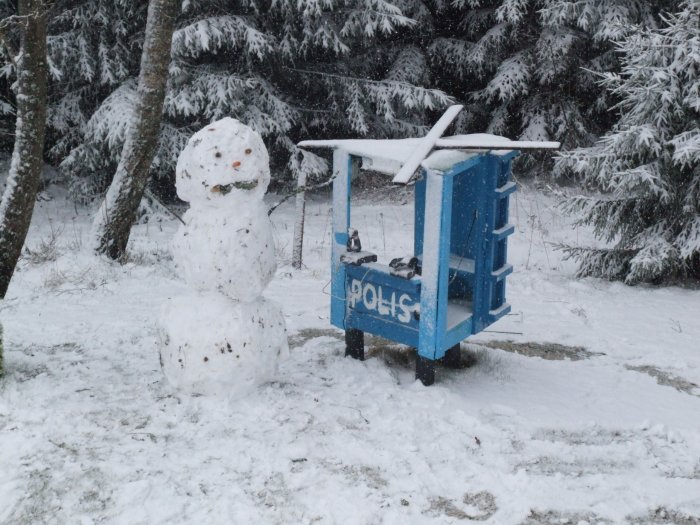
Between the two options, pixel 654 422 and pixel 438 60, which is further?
pixel 438 60

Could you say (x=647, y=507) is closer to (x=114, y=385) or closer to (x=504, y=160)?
(x=504, y=160)

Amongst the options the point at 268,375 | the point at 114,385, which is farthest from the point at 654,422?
the point at 114,385

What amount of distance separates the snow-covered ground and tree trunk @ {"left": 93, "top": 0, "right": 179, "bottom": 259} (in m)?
0.99

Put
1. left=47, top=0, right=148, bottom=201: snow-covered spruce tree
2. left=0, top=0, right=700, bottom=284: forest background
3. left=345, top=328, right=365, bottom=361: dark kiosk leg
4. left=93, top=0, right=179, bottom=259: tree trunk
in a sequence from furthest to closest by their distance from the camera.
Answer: left=47, top=0, right=148, bottom=201: snow-covered spruce tree → left=0, top=0, right=700, bottom=284: forest background → left=93, top=0, right=179, bottom=259: tree trunk → left=345, top=328, right=365, bottom=361: dark kiosk leg

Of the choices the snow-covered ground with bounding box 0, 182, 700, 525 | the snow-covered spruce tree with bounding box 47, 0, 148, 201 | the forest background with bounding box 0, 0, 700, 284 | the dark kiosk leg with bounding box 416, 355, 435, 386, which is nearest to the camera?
the snow-covered ground with bounding box 0, 182, 700, 525

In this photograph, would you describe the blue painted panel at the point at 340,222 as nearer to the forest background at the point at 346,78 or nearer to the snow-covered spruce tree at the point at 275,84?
the forest background at the point at 346,78

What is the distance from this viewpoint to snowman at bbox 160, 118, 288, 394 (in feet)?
14.1

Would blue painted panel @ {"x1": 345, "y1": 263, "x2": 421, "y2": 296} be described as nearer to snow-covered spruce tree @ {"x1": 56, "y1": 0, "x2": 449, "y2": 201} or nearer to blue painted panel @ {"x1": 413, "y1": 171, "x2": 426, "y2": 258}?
blue painted panel @ {"x1": 413, "y1": 171, "x2": 426, "y2": 258}

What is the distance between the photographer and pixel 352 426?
425 centimetres

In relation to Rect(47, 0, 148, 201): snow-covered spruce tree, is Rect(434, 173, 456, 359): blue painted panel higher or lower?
lower

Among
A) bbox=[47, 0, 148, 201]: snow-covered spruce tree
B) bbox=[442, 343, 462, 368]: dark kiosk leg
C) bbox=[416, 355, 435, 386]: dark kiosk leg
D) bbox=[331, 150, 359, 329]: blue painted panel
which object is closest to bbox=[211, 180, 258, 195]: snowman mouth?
bbox=[331, 150, 359, 329]: blue painted panel

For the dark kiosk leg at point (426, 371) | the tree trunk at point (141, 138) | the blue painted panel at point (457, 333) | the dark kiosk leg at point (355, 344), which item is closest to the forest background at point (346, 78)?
the tree trunk at point (141, 138)

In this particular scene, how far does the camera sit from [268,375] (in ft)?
15.2

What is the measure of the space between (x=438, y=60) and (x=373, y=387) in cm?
886
